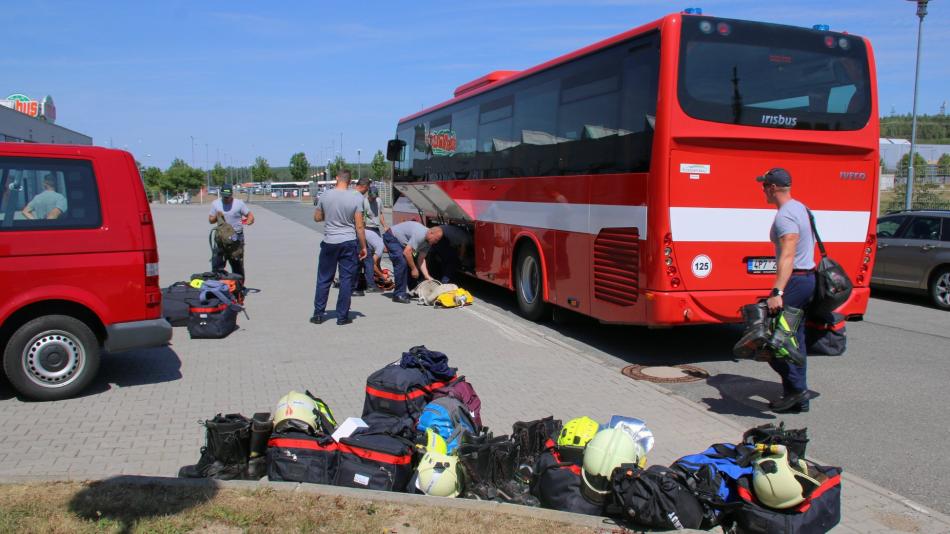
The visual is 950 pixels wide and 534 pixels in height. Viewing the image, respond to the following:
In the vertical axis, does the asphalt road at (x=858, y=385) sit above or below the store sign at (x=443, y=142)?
below

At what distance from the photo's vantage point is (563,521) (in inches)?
156

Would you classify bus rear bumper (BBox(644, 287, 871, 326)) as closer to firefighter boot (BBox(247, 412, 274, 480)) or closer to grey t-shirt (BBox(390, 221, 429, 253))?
firefighter boot (BBox(247, 412, 274, 480))

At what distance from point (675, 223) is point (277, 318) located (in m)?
5.87

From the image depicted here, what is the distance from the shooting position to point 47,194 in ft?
20.5

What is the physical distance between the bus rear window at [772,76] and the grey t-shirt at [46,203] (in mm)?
5619

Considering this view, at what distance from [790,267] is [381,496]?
3763 millimetres

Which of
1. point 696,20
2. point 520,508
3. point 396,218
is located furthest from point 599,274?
point 396,218

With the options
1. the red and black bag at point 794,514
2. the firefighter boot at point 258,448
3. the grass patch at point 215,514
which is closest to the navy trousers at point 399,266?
the firefighter boot at point 258,448

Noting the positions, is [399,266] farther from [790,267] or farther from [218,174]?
[218,174]

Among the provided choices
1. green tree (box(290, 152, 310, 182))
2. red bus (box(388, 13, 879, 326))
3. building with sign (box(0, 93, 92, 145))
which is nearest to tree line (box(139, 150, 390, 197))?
green tree (box(290, 152, 310, 182))

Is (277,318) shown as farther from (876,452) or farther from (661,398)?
(876,452)

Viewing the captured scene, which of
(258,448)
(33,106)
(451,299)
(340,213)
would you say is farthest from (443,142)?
(33,106)

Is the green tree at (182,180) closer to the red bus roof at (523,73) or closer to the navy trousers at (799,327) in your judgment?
the red bus roof at (523,73)

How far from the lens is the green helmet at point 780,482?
382cm
